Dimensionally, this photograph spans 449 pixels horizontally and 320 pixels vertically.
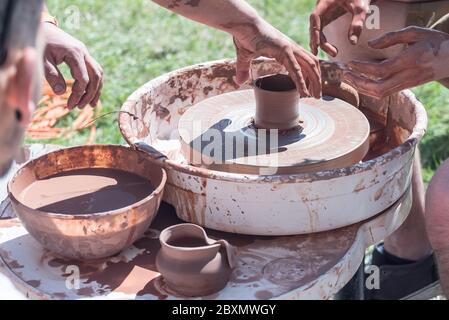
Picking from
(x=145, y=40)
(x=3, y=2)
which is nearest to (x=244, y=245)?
(x=3, y=2)

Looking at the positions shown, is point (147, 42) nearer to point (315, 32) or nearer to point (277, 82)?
point (315, 32)

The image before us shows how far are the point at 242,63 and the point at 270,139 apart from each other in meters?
0.28

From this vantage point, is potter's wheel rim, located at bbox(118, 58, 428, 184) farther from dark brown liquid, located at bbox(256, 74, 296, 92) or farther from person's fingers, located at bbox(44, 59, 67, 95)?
dark brown liquid, located at bbox(256, 74, 296, 92)

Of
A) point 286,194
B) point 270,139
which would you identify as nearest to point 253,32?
point 270,139

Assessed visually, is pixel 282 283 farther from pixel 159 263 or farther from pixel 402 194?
pixel 402 194

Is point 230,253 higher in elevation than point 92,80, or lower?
lower

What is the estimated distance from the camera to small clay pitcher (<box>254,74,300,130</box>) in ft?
7.18

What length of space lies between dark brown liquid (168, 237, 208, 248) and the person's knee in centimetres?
77

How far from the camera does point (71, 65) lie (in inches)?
85.0

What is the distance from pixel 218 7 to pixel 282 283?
0.89m

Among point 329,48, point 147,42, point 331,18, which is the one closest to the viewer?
point 329,48

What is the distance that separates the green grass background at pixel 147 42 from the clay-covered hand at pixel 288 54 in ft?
5.54

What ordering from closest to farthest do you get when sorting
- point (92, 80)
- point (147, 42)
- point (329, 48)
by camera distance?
point (92, 80) → point (329, 48) → point (147, 42)

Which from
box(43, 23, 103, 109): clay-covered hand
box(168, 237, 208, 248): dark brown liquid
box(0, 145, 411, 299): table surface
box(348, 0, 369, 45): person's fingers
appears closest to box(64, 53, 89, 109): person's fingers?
box(43, 23, 103, 109): clay-covered hand
